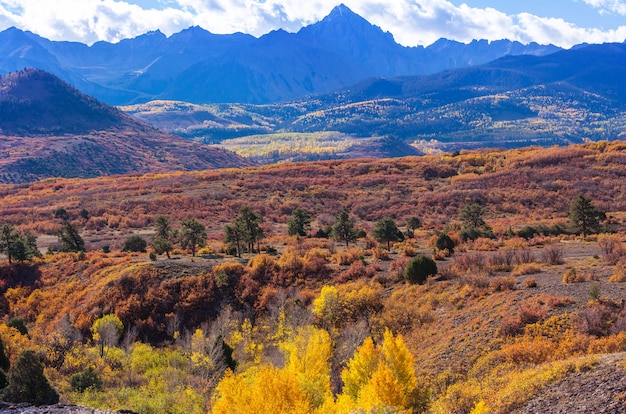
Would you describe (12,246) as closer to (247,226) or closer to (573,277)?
(247,226)

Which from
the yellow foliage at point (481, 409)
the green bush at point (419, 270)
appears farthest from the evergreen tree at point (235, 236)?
the yellow foliage at point (481, 409)

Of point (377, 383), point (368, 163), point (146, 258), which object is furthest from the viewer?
point (368, 163)

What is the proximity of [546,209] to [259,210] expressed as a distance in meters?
43.9

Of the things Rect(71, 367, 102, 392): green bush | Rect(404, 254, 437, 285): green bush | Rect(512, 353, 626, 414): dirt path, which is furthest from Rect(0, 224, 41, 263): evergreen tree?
Rect(512, 353, 626, 414): dirt path

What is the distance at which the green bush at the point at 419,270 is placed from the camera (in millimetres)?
31672

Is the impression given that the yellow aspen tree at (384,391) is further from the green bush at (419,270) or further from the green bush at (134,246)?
the green bush at (134,246)

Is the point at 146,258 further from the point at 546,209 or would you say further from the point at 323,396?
the point at 546,209

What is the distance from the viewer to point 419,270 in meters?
31.7

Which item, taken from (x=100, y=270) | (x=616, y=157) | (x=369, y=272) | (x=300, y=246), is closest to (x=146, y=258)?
(x=100, y=270)

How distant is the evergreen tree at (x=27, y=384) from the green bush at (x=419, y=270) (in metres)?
21.5

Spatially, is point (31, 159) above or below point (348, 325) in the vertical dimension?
above

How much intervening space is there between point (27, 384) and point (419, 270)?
2281 centimetres

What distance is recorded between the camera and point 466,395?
16812 mm

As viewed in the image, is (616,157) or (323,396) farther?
(616,157)
